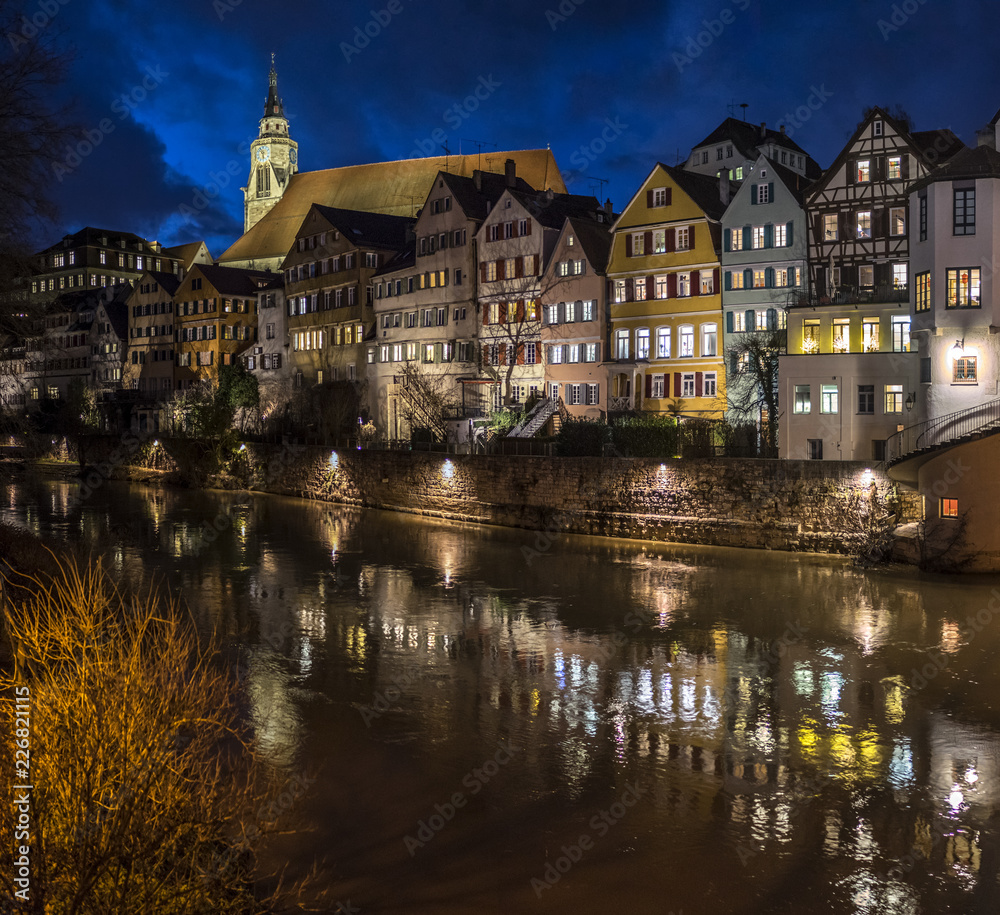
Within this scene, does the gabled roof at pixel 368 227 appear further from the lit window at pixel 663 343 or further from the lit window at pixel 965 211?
the lit window at pixel 965 211

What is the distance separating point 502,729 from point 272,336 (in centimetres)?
5879

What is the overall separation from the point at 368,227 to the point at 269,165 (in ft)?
197

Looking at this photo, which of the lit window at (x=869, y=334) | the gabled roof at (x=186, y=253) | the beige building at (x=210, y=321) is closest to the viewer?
the lit window at (x=869, y=334)

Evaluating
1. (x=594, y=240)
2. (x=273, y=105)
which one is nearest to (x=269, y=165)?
(x=273, y=105)

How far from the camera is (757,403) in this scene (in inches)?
1612

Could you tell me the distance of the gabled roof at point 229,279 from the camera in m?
76.8

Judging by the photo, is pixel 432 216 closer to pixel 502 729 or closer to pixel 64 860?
pixel 502 729

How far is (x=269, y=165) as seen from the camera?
11919 cm

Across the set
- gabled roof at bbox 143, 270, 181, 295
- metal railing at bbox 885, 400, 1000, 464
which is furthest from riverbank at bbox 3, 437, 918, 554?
gabled roof at bbox 143, 270, 181, 295

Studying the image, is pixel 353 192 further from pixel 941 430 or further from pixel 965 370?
pixel 941 430

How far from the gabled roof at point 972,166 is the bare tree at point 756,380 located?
28.7ft

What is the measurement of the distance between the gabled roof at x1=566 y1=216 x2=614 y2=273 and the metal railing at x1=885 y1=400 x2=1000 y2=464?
19.9 m

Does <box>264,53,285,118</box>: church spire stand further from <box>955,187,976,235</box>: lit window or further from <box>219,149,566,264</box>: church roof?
<box>955,187,976,235</box>: lit window

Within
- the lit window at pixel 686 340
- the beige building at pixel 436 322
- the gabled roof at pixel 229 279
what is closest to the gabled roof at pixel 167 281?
the gabled roof at pixel 229 279
